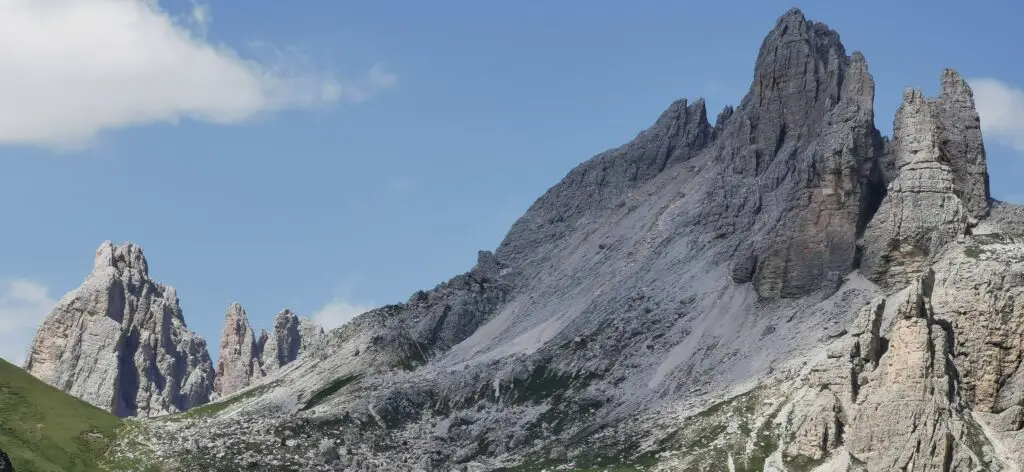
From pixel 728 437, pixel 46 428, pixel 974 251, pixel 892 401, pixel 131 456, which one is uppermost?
pixel 974 251

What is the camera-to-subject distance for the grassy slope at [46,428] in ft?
464

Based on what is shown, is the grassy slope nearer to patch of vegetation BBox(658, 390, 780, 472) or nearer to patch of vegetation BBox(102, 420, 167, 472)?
patch of vegetation BBox(102, 420, 167, 472)

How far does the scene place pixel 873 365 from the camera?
174000 millimetres

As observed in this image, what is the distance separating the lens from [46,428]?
148 metres

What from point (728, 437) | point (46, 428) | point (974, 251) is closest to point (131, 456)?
point (46, 428)

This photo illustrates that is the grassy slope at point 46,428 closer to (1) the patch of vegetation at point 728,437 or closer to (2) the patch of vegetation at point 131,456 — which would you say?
(2) the patch of vegetation at point 131,456

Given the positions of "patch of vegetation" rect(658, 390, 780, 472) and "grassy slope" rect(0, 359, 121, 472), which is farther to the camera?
"patch of vegetation" rect(658, 390, 780, 472)

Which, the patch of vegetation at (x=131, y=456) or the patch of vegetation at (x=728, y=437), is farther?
the patch of vegetation at (x=728, y=437)

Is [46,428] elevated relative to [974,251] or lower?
lower

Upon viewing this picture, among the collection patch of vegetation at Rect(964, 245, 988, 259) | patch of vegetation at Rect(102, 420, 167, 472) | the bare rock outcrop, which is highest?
patch of vegetation at Rect(964, 245, 988, 259)

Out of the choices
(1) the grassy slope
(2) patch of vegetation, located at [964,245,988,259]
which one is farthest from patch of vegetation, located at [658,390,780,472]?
(1) the grassy slope

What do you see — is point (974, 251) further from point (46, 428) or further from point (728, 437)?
point (46, 428)

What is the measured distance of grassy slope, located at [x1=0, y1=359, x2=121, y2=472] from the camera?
141500mm

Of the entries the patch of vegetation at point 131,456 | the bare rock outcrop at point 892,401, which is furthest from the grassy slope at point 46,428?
the bare rock outcrop at point 892,401
